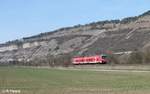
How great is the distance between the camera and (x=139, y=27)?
18288 cm

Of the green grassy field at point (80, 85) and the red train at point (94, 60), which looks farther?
the red train at point (94, 60)

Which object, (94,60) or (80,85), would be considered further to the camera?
(94,60)

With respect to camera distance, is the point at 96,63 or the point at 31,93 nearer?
the point at 31,93

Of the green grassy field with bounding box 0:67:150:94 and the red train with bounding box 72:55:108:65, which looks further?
the red train with bounding box 72:55:108:65

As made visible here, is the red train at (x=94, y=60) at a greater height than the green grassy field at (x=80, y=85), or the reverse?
the red train at (x=94, y=60)

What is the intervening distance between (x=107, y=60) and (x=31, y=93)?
8450 cm

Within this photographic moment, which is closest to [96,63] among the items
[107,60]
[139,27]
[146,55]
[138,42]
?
[107,60]

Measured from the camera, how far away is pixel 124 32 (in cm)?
18750

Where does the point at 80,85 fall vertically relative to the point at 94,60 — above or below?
below

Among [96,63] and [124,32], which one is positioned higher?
[124,32]

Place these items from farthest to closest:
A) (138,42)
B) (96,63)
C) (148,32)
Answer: (148,32) < (138,42) < (96,63)

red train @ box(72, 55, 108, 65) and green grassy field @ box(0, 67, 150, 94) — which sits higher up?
red train @ box(72, 55, 108, 65)

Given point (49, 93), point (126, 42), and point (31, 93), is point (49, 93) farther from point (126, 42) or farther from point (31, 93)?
point (126, 42)

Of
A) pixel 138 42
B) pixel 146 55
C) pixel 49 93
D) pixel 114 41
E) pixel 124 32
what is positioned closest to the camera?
pixel 49 93
